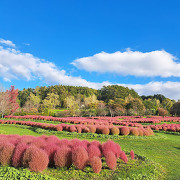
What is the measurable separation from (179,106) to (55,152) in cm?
4856

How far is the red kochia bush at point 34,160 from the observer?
13.7ft

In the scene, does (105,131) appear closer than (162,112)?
Yes

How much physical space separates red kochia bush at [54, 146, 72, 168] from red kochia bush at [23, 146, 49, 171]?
1.26ft

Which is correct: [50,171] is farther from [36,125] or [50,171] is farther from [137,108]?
[137,108]

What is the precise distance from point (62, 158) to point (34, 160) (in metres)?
0.80

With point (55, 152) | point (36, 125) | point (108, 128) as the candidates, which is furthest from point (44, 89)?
point (55, 152)

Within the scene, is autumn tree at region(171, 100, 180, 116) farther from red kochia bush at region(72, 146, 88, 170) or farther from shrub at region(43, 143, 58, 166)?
shrub at region(43, 143, 58, 166)

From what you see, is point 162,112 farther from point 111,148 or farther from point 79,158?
point 79,158

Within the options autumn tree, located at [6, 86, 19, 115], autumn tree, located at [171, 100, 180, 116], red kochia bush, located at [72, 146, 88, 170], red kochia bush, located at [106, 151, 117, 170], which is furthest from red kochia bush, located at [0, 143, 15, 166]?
autumn tree, located at [171, 100, 180, 116]

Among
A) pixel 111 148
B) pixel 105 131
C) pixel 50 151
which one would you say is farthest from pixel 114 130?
pixel 50 151

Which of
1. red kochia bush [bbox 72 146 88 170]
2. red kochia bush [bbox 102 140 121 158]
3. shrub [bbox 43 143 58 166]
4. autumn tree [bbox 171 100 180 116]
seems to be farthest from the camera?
autumn tree [bbox 171 100 180 116]

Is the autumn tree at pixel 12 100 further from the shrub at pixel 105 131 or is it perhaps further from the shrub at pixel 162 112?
the shrub at pixel 162 112

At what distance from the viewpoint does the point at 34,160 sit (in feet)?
13.7

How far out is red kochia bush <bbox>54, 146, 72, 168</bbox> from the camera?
4590 millimetres
